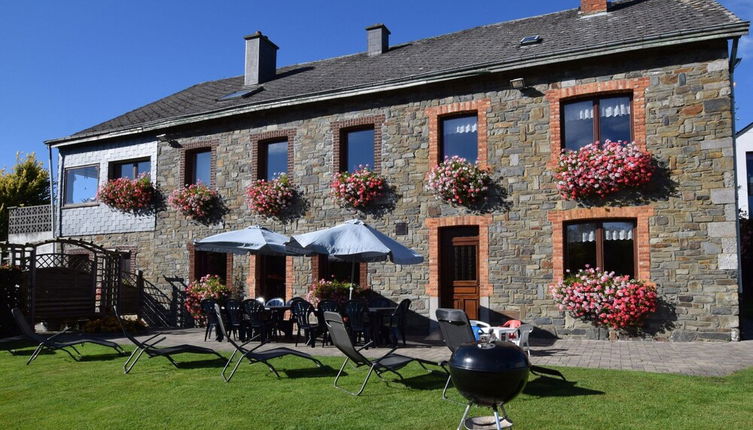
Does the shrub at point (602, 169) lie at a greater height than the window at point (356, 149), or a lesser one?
lesser

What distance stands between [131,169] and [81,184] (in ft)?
6.07

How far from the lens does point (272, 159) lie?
14422 millimetres

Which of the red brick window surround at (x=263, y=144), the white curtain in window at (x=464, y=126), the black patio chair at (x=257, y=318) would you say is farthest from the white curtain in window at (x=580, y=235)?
the red brick window surround at (x=263, y=144)

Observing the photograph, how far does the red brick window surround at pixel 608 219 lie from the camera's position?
33.7 feet

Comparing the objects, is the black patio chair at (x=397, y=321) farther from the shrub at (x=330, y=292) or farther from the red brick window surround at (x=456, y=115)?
the red brick window surround at (x=456, y=115)

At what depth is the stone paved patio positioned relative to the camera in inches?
288

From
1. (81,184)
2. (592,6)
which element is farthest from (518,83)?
(81,184)

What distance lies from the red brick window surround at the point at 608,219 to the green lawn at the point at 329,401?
12.0ft

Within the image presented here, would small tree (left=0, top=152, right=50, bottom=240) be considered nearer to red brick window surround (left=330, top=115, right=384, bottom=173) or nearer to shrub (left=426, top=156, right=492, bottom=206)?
red brick window surround (left=330, top=115, right=384, bottom=173)

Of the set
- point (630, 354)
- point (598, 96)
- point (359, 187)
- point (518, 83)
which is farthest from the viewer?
point (359, 187)

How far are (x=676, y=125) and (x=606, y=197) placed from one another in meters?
1.66

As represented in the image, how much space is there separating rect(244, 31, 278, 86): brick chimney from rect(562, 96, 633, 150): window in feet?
Answer: 29.8

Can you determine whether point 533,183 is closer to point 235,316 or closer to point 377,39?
point 235,316

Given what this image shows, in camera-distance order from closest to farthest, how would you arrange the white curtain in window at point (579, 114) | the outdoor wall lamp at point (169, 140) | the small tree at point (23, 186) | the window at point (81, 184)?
the white curtain in window at point (579, 114)
the outdoor wall lamp at point (169, 140)
the window at point (81, 184)
the small tree at point (23, 186)
